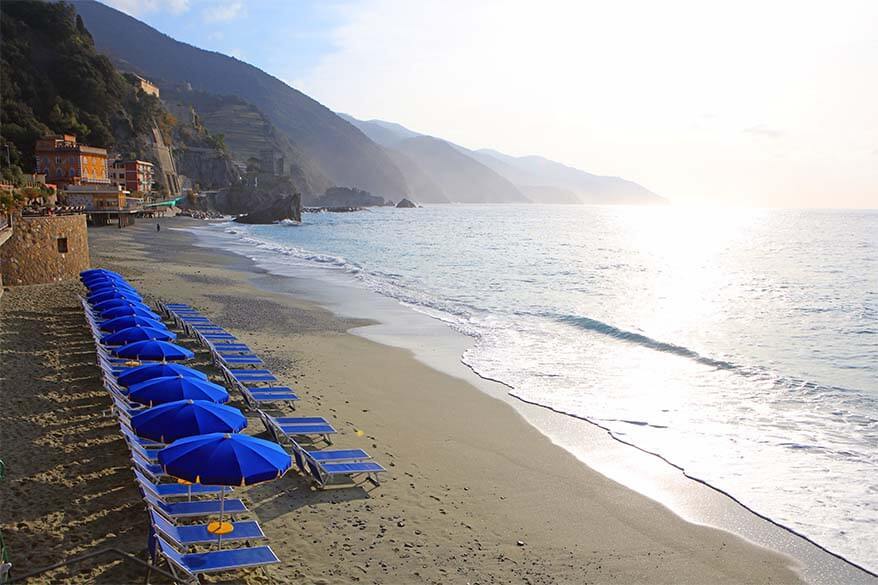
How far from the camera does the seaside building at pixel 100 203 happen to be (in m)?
59.4

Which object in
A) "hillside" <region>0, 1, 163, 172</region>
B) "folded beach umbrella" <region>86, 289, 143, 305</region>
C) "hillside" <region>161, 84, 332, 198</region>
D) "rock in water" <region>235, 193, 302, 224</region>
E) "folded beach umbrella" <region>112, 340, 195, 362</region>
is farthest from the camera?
"hillside" <region>161, 84, 332, 198</region>

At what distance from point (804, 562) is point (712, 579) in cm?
135

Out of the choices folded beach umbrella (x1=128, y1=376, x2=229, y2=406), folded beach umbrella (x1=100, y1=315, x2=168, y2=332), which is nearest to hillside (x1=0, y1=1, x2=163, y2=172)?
folded beach umbrella (x1=100, y1=315, x2=168, y2=332)

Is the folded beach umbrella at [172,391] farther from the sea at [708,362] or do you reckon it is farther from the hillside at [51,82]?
the hillside at [51,82]

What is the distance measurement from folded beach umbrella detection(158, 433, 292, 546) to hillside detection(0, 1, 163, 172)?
6660cm

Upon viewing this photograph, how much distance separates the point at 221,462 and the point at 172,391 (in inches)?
121

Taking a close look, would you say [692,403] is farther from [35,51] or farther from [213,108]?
[213,108]

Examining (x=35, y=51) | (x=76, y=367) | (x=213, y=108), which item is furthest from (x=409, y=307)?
(x=213, y=108)

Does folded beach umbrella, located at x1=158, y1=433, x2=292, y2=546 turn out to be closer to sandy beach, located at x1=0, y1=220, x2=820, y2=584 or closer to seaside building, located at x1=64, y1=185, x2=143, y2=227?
sandy beach, located at x1=0, y1=220, x2=820, y2=584

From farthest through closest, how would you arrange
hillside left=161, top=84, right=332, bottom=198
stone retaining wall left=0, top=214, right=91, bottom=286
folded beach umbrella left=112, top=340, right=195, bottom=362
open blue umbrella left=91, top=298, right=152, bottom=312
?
1. hillside left=161, top=84, right=332, bottom=198
2. stone retaining wall left=0, top=214, right=91, bottom=286
3. open blue umbrella left=91, top=298, right=152, bottom=312
4. folded beach umbrella left=112, top=340, right=195, bottom=362

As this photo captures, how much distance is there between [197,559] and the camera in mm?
6449

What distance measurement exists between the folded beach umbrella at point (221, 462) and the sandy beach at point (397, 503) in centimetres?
95

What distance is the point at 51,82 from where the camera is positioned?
7381 cm

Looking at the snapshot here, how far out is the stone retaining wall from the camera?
2111 cm
